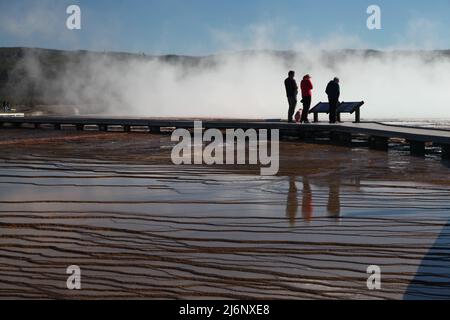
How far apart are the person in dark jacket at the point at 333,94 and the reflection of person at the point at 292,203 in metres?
8.46

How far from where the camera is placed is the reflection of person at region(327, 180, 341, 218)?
18.6 feet

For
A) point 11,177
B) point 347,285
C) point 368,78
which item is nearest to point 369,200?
point 347,285

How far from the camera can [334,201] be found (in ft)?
20.6

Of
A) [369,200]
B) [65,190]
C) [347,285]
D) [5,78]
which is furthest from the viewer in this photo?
[5,78]

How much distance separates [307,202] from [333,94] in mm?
9951

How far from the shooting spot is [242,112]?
108 ft

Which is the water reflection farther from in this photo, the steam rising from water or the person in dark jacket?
the steam rising from water

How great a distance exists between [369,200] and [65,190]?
289cm

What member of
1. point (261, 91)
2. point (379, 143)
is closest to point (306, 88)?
point (379, 143)

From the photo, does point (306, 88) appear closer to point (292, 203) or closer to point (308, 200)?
point (308, 200)

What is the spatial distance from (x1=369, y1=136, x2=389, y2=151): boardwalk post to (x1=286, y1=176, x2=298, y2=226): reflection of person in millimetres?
6061

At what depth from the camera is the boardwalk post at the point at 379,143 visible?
13.3 m
